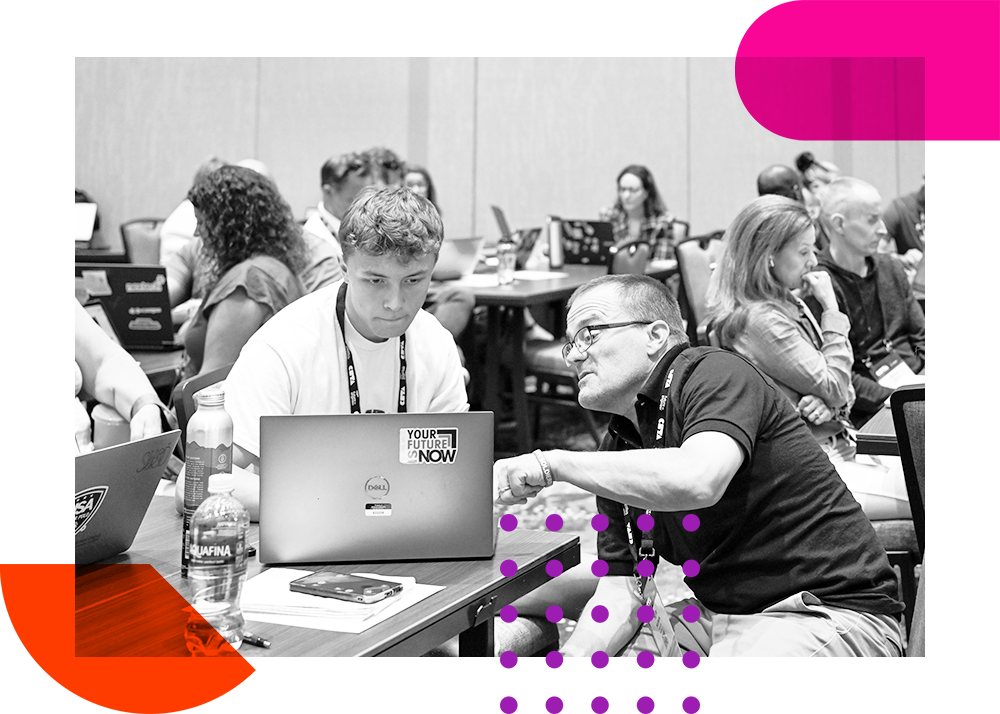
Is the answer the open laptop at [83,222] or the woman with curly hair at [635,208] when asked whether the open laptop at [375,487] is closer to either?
the woman with curly hair at [635,208]

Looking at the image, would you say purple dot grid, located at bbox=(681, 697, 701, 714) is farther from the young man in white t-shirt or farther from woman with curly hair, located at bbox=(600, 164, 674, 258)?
woman with curly hair, located at bbox=(600, 164, 674, 258)

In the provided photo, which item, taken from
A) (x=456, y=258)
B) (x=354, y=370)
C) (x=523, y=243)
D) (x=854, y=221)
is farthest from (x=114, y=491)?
(x=523, y=243)

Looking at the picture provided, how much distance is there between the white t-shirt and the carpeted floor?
460 millimetres

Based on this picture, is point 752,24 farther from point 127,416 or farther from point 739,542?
point 127,416

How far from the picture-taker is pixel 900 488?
2.67 metres

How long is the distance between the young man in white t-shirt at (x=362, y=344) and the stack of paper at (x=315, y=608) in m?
0.32

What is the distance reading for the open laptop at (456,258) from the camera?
17.5 feet

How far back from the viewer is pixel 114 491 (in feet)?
5.24

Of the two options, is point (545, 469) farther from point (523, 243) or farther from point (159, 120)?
point (159, 120)

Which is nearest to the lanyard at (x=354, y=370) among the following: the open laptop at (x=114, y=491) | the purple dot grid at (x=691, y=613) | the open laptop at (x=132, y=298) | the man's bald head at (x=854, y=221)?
the open laptop at (x=114, y=491)

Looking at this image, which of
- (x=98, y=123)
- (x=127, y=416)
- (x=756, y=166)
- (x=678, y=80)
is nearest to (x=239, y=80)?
(x=98, y=123)

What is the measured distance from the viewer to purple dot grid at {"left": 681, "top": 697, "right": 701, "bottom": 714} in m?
1.46

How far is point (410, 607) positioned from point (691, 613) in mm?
606

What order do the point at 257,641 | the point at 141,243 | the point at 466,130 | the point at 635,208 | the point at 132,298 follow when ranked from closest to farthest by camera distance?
the point at 257,641, the point at 132,298, the point at 635,208, the point at 141,243, the point at 466,130
